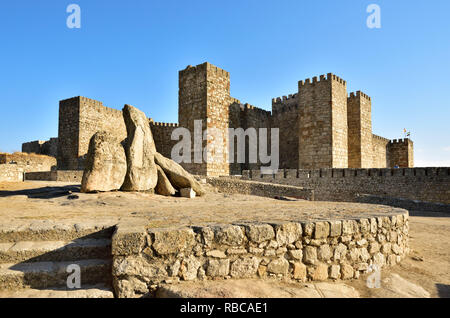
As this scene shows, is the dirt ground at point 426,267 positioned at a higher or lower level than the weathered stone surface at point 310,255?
lower

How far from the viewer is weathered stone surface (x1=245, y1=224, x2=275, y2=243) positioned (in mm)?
2996

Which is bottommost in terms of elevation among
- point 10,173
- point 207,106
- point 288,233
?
point 288,233

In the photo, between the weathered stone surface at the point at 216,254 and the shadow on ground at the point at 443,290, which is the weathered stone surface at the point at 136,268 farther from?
the shadow on ground at the point at 443,290

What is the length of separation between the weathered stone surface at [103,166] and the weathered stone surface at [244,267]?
15.5 ft

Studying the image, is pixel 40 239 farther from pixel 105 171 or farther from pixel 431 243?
pixel 431 243

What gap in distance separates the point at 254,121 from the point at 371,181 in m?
9.67

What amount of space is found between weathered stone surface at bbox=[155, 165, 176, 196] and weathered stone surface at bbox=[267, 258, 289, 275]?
518cm

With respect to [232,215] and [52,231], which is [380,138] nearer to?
[232,215]

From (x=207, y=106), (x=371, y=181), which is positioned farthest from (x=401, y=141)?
(x=207, y=106)

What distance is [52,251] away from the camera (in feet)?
9.43

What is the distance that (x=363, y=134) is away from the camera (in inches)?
825

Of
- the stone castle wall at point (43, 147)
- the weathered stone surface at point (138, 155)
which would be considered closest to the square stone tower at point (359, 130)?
the weathered stone surface at point (138, 155)

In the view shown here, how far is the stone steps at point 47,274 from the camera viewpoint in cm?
251
